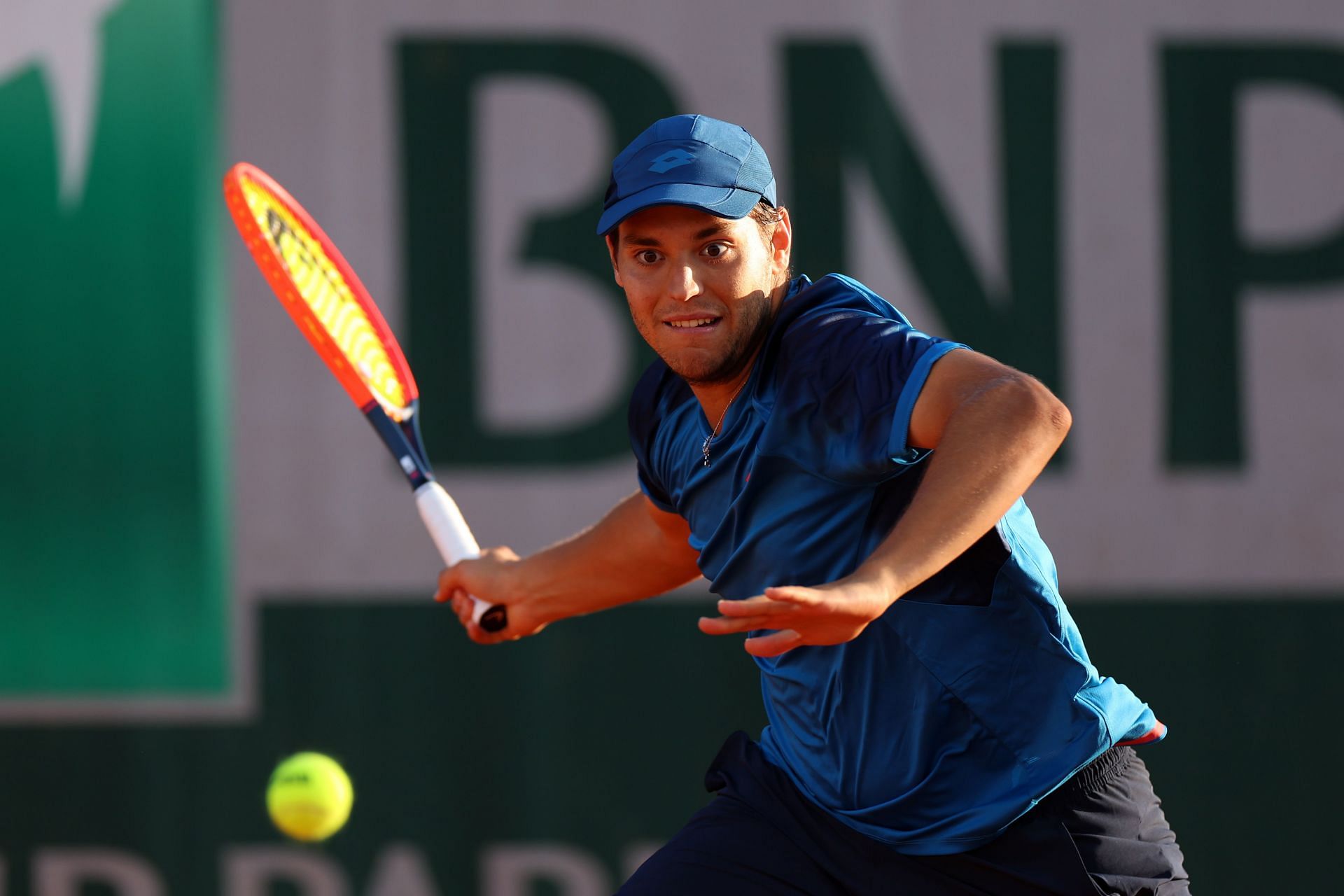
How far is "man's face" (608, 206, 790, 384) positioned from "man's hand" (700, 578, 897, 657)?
0.58 m

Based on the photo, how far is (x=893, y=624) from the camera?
1.98 metres

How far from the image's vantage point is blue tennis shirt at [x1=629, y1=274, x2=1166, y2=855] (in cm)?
192

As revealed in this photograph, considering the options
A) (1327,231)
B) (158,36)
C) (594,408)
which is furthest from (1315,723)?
(158,36)

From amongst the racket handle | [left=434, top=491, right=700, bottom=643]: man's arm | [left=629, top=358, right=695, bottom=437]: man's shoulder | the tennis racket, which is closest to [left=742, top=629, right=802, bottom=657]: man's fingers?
[left=629, top=358, right=695, bottom=437]: man's shoulder

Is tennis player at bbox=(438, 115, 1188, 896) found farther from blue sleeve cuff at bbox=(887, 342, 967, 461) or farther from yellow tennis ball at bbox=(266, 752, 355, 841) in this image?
yellow tennis ball at bbox=(266, 752, 355, 841)

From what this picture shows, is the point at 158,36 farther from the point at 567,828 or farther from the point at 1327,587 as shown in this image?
the point at 1327,587

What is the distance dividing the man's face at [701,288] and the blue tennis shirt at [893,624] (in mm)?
55

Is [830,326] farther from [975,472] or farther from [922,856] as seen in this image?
[922,856]

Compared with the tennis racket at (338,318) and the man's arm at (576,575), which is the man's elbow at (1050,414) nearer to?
the man's arm at (576,575)

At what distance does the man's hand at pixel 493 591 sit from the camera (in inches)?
105

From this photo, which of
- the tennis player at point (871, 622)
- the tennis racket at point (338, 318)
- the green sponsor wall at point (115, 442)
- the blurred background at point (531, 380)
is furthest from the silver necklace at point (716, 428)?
the green sponsor wall at point (115, 442)

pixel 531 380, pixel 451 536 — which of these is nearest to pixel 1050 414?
pixel 451 536

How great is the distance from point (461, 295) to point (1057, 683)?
2716 millimetres

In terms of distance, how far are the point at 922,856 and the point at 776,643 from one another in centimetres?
62
